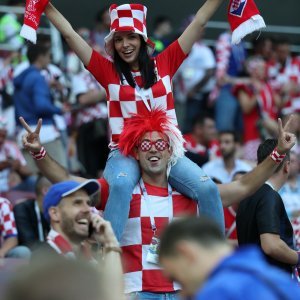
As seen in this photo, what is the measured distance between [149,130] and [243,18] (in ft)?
3.76

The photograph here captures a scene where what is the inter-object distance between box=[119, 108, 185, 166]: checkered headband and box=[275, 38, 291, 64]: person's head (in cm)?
895

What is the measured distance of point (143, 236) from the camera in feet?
23.9

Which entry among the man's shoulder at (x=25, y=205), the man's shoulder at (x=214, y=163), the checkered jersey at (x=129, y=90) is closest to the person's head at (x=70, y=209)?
the checkered jersey at (x=129, y=90)

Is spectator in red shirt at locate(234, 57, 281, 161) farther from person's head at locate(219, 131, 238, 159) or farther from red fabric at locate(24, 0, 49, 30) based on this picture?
red fabric at locate(24, 0, 49, 30)

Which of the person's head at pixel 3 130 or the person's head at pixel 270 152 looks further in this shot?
the person's head at pixel 3 130

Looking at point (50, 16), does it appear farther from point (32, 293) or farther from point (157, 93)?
point (32, 293)

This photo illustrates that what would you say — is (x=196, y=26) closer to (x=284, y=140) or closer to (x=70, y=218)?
(x=284, y=140)

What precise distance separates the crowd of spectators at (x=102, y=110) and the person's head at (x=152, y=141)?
2.13 meters

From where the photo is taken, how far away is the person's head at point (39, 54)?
1167 cm

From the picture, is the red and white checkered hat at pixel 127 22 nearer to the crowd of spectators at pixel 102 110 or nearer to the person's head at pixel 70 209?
the person's head at pixel 70 209

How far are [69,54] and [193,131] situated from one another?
2.04 m

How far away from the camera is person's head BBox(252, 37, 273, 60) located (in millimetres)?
16172

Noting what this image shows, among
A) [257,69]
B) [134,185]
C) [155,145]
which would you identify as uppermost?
[155,145]

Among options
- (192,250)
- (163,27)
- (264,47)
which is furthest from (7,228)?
(264,47)
